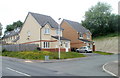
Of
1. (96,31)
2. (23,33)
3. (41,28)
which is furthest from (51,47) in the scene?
(96,31)

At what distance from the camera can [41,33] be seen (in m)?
35.8

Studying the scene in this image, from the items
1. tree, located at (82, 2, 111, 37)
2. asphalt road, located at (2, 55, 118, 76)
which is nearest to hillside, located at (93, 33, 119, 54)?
tree, located at (82, 2, 111, 37)

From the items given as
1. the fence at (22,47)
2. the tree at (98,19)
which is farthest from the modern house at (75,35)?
the tree at (98,19)

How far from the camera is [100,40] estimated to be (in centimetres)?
6272

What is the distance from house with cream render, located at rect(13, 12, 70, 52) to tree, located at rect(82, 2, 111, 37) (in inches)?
1203

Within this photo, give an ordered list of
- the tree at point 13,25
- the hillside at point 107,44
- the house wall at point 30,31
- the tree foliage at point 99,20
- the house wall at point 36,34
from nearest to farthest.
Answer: the house wall at point 36,34 → the house wall at point 30,31 → the hillside at point 107,44 → the tree foliage at point 99,20 → the tree at point 13,25

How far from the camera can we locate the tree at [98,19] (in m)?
65.6

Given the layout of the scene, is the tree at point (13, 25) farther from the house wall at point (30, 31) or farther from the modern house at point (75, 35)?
the house wall at point (30, 31)

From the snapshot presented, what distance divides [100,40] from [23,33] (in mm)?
33699

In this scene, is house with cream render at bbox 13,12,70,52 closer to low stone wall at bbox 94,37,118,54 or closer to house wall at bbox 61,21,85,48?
house wall at bbox 61,21,85,48

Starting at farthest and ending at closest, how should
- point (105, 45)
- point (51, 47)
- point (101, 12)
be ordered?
point (101, 12), point (105, 45), point (51, 47)

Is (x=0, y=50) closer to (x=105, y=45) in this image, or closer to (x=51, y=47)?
(x=51, y=47)

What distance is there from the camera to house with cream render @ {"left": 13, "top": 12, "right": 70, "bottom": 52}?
3594 cm

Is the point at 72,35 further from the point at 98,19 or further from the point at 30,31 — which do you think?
the point at 98,19
